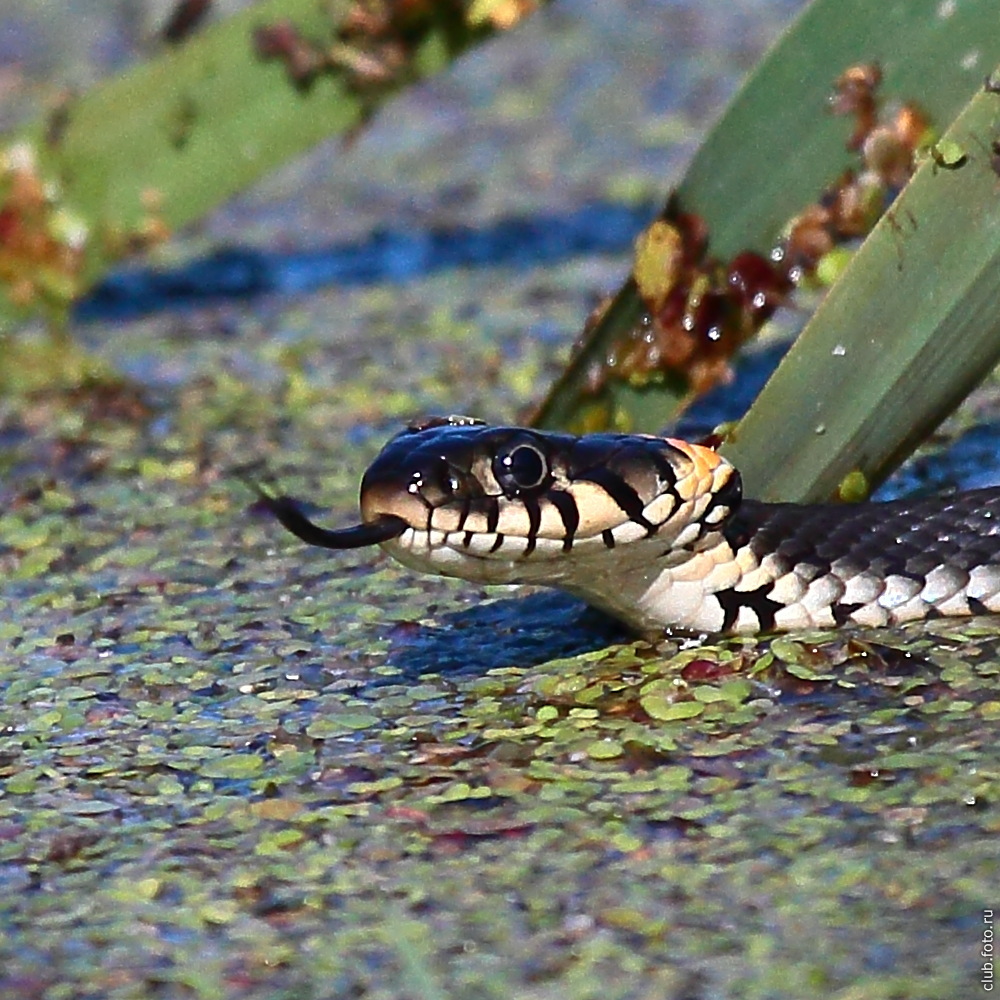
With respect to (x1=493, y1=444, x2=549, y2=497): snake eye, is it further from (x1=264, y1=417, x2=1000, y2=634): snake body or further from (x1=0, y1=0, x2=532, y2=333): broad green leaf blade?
(x1=0, y1=0, x2=532, y2=333): broad green leaf blade

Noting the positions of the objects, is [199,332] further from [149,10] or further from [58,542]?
[149,10]

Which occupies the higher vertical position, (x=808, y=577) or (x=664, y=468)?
→ (x=664, y=468)

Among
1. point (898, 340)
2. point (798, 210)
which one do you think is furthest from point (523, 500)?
point (798, 210)

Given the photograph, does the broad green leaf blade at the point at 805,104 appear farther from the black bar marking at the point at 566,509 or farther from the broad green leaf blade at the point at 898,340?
the black bar marking at the point at 566,509

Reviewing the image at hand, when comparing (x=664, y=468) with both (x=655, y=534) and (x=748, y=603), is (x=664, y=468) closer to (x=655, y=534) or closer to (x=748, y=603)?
(x=655, y=534)

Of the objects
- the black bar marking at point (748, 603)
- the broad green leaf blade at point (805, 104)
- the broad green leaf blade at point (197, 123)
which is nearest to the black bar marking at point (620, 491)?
the black bar marking at point (748, 603)

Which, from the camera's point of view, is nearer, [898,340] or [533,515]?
[533,515]
